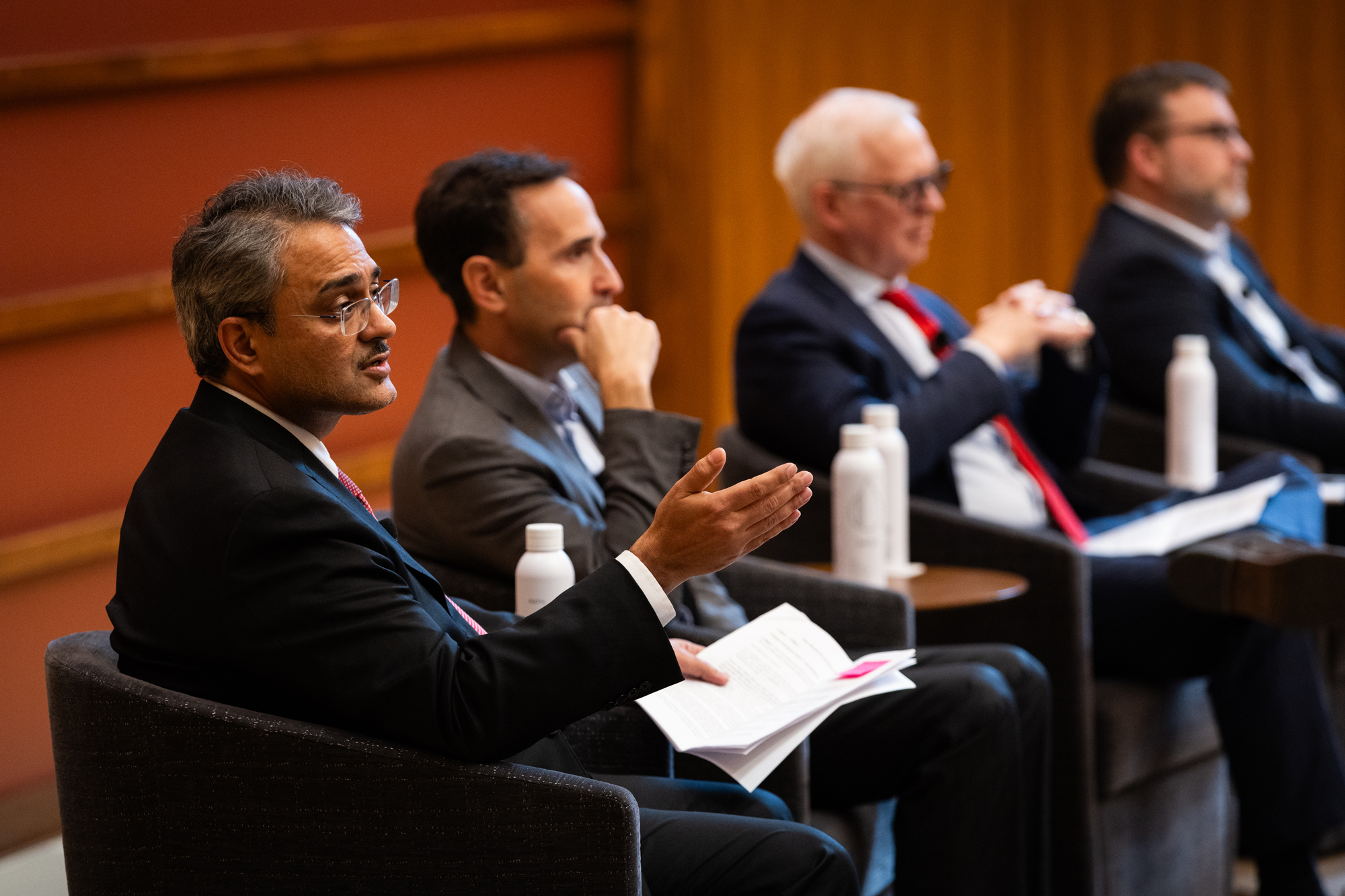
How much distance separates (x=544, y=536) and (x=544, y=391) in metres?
0.42

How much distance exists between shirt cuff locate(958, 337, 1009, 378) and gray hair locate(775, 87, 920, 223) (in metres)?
0.43

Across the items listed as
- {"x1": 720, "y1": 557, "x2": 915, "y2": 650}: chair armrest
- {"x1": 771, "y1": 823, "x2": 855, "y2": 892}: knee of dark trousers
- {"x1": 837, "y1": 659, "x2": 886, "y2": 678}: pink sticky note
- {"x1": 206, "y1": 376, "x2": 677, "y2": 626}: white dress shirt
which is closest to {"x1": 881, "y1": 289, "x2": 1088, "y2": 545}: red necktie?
{"x1": 720, "y1": 557, "x2": 915, "y2": 650}: chair armrest

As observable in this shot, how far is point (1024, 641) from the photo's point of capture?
243 centimetres

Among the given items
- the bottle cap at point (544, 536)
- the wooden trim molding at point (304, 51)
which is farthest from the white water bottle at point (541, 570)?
the wooden trim molding at point (304, 51)

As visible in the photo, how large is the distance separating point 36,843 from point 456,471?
49.0 inches

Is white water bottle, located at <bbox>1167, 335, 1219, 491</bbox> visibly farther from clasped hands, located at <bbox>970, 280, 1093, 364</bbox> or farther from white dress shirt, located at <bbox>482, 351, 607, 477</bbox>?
white dress shirt, located at <bbox>482, 351, 607, 477</bbox>

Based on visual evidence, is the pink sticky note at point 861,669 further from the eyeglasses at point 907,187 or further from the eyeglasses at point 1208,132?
the eyeglasses at point 1208,132

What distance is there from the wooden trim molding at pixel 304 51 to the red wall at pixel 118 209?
0.03m

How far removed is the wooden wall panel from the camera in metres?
4.15

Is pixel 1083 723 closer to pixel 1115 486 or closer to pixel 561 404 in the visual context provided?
pixel 1115 486

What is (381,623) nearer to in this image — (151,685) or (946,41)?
(151,685)

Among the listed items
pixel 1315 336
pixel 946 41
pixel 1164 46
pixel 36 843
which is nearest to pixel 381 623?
pixel 36 843

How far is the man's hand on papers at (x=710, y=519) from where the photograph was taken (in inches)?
54.2

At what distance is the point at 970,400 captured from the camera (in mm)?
2590
